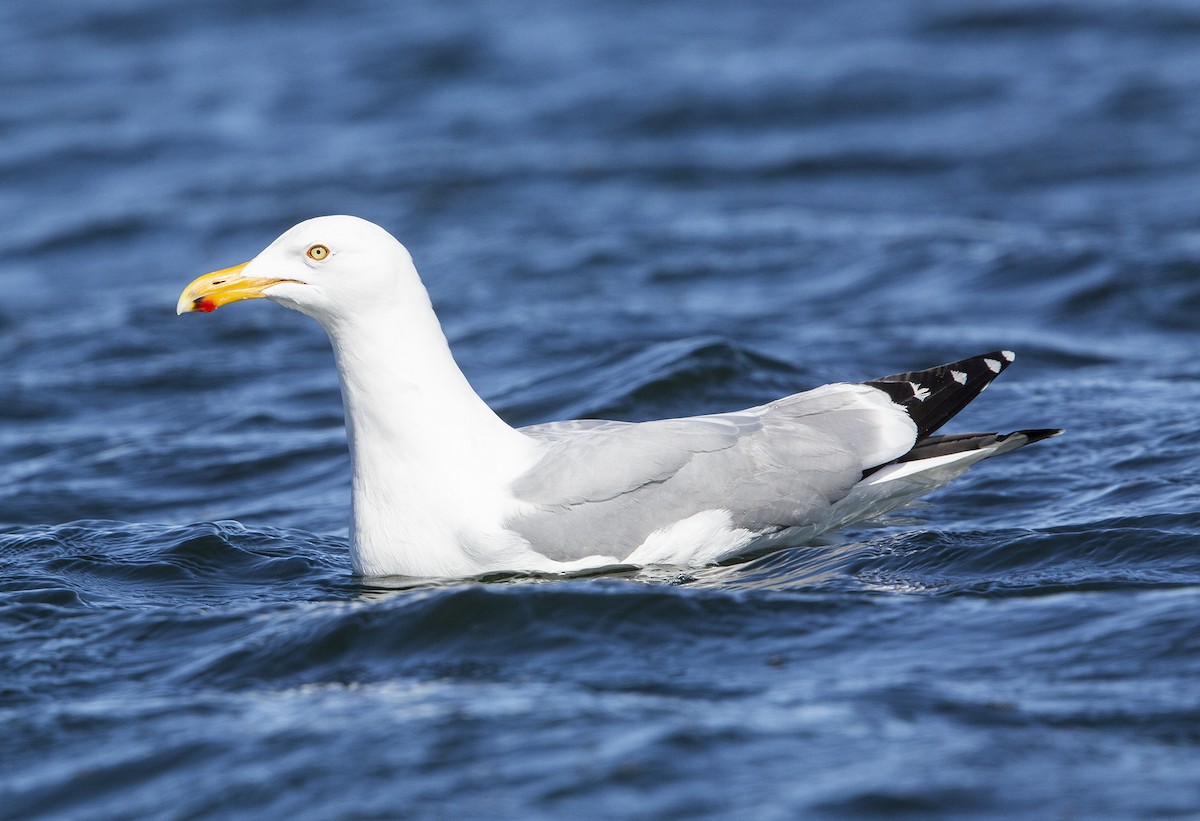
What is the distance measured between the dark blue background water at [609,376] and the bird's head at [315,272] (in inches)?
46.2

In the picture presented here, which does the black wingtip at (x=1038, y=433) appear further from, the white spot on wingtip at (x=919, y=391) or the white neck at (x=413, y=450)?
the white neck at (x=413, y=450)

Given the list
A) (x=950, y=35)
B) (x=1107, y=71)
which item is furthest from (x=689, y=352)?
(x=950, y=35)

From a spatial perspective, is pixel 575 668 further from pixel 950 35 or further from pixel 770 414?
pixel 950 35

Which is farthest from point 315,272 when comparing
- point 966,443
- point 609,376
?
point 609,376

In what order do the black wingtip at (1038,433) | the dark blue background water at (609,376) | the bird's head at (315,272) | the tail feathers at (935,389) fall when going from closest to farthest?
the dark blue background water at (609,376), the bird's head at (315,272), the black wingtip at (1038,433), the tail feathers at (935,389)

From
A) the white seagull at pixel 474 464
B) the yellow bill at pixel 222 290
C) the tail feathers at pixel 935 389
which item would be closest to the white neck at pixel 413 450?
the white seagull at pixel 474 464

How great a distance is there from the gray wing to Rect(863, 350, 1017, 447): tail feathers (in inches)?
2.9

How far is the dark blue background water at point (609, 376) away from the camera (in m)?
4.90

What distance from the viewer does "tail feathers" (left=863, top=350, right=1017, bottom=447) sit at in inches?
282

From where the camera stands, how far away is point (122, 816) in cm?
476

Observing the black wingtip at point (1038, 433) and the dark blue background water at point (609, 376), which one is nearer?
the dark blue background water at point (609, 376)

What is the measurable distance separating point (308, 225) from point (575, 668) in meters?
2.01

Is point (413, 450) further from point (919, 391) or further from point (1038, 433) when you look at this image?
point (1038, 433)

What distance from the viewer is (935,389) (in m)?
7.25
